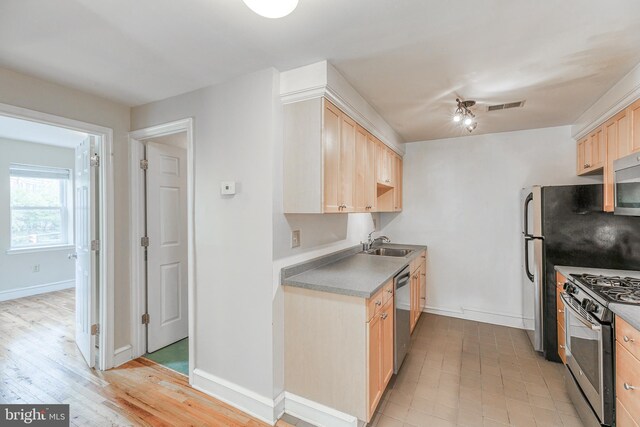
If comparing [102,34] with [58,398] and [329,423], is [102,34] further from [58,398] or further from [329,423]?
[329,423]

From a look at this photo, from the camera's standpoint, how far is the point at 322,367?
6.31 ft

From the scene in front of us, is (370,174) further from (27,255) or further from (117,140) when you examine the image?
(27,255)

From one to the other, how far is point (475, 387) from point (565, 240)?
155cm

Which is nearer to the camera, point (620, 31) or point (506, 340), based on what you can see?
point (620, 31)

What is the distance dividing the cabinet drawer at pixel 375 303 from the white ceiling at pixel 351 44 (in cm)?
157

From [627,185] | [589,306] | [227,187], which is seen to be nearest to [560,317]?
[589,306]

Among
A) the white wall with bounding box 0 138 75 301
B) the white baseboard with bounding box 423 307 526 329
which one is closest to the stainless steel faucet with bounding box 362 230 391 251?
the white baseboard with bounding box 423 307 526 329

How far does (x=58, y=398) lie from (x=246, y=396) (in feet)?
4.72

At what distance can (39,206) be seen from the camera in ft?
15.9

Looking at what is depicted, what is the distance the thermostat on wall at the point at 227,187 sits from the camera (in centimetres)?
211

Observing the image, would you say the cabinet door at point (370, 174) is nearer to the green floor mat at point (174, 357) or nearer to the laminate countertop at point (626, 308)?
the laminate countertop at point (626, 308)

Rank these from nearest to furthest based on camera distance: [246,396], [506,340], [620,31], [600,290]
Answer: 1. [620,31]
2. [600,290]
3. [246,396]
4. [506,340]

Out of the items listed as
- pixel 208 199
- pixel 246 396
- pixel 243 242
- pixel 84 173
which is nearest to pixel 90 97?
pixel 84 173

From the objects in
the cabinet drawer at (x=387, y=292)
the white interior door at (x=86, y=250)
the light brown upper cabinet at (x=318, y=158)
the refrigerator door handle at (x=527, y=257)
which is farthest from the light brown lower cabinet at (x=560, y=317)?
the white interior door at (x=86, y=250)
